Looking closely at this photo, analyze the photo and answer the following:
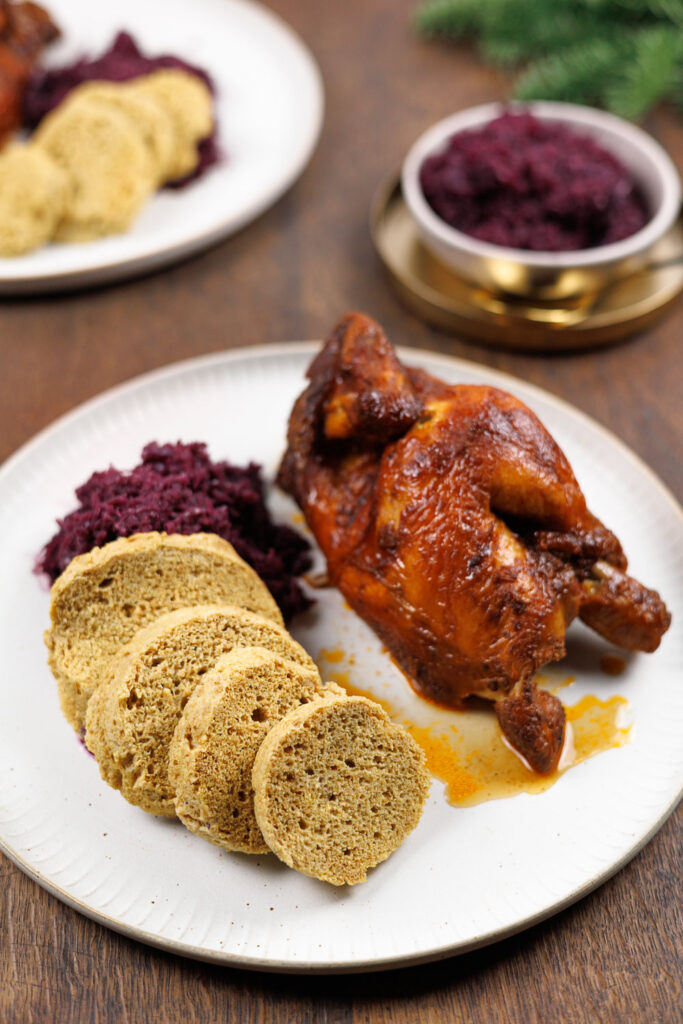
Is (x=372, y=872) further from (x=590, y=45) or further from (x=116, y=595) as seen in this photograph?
(x=590, y=45)

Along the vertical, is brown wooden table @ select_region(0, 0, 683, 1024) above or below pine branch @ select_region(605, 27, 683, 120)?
below

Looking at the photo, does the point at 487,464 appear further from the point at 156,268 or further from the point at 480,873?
the point at 156,268

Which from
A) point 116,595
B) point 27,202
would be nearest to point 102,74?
point 27,202

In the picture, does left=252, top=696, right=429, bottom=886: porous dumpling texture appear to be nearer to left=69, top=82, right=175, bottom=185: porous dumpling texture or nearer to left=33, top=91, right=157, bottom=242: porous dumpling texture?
left=33, top=91, right=157, bottom=242: porous dumpling texture

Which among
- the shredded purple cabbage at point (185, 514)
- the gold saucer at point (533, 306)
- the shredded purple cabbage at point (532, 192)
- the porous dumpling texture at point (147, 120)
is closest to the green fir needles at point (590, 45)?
the shredded purple cabbage at point (532, 192)

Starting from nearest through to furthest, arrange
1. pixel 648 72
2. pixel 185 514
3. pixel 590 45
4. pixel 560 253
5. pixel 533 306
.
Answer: pixel 185 514 → pixel 560 253 → pixel 533 306 → pixel 648 72 → pixel 590 45

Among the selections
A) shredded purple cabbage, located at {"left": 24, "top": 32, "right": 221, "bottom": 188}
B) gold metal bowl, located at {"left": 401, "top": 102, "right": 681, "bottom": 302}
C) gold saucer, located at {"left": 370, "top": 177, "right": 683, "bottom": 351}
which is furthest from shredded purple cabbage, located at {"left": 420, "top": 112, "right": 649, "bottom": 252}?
shredded purple cabbage, located at {"left": 24, "top": 32, "right": 221, "bottom": 188}

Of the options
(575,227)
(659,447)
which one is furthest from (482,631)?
(575,227)
